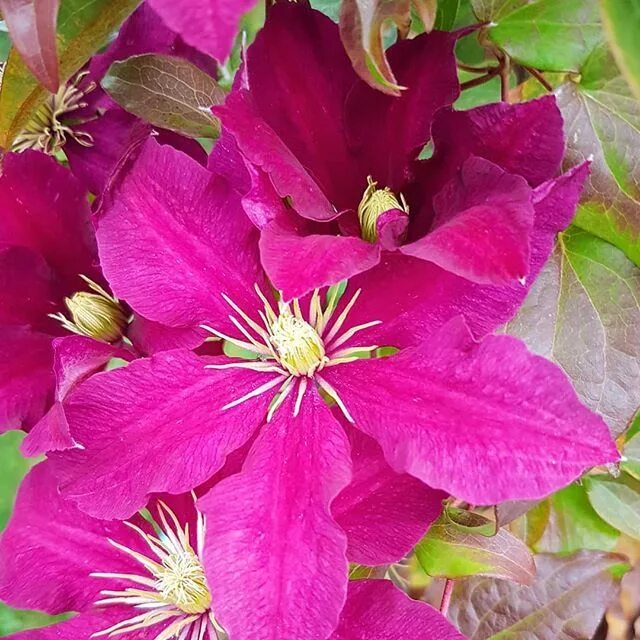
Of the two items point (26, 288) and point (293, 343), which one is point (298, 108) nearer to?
point (293, 343)

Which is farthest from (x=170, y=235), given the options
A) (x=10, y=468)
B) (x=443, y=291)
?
(x=10, y=468)

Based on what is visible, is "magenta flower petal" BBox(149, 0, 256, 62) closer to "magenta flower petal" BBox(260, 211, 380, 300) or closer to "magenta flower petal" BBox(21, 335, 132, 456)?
"magenta flower petal" BBox(260, 211, 380, 300)

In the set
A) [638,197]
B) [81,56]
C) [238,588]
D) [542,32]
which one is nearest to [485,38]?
[542,32]

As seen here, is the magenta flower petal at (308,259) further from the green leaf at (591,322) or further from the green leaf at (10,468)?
the green leaf at (10,468)

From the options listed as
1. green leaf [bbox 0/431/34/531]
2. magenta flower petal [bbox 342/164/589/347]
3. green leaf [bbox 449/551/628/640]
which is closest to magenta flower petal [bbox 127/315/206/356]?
magenta flower petal [bbox 342/164/589/347]

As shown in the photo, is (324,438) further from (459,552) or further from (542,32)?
(542,32)

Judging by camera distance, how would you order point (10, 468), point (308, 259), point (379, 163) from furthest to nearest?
point (10, 468) → point (379, 163) → point (308, 259)

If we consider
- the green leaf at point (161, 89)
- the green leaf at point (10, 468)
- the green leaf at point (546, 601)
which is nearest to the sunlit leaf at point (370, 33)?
the green leaf at point (161, 89)
